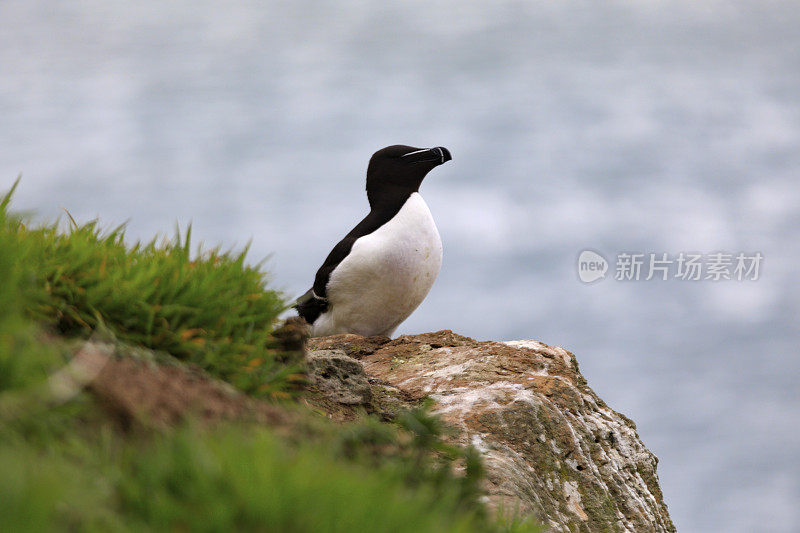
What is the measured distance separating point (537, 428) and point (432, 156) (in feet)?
12.2

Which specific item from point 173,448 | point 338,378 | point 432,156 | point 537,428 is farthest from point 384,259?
point 173,448

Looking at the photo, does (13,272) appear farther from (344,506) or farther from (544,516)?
(544,516)

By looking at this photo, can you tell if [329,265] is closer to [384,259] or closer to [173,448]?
[384,259]

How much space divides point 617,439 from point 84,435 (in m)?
3.36

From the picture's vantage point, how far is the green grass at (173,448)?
192 cm

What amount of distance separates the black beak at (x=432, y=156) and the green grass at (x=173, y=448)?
4.01 metres

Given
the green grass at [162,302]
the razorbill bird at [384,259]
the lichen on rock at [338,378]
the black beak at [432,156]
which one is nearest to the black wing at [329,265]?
the razorbill bird at [384,259]

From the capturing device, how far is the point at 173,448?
2.13 metres

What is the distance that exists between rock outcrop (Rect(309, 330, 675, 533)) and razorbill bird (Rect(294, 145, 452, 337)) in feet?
5.38

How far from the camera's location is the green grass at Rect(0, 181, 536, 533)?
6.29 feet

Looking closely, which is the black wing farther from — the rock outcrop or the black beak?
the rock outcrop

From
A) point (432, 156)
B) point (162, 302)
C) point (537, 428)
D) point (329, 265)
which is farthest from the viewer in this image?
point (432, 156)

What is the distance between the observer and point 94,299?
3.54 meters

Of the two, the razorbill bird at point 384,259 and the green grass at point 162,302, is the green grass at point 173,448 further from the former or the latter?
the razorbill bird at point 384,259
